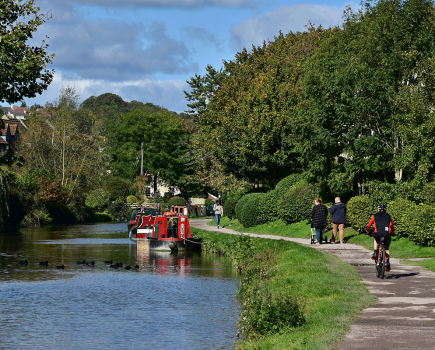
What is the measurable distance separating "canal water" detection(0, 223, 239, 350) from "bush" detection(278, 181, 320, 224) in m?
5.72

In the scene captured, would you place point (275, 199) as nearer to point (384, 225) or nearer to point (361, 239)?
point (361, 239)

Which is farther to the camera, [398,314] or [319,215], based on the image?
[319,215]

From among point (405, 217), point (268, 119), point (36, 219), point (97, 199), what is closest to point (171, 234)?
point (268, 119)

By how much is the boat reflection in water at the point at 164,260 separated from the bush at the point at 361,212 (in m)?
7.05

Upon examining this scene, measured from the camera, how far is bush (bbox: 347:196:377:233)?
24.2 metres

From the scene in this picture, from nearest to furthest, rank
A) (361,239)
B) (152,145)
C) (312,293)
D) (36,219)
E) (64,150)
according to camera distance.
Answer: (312,293) < (361,239) < (36,219) < (64,150) < (152,145)

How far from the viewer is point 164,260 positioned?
2630cm

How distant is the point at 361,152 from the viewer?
26.8m

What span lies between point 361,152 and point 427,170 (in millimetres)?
4834

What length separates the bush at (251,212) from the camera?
34744mm

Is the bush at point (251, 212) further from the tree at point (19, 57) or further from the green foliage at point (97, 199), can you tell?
the green foliage at point (97, 199)

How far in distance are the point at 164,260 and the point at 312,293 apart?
14.6m

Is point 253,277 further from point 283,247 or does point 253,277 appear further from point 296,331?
point 296,331

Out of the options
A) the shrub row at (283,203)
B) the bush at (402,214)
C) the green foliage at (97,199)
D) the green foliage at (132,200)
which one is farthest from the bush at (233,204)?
the green foliage at (132,200)
